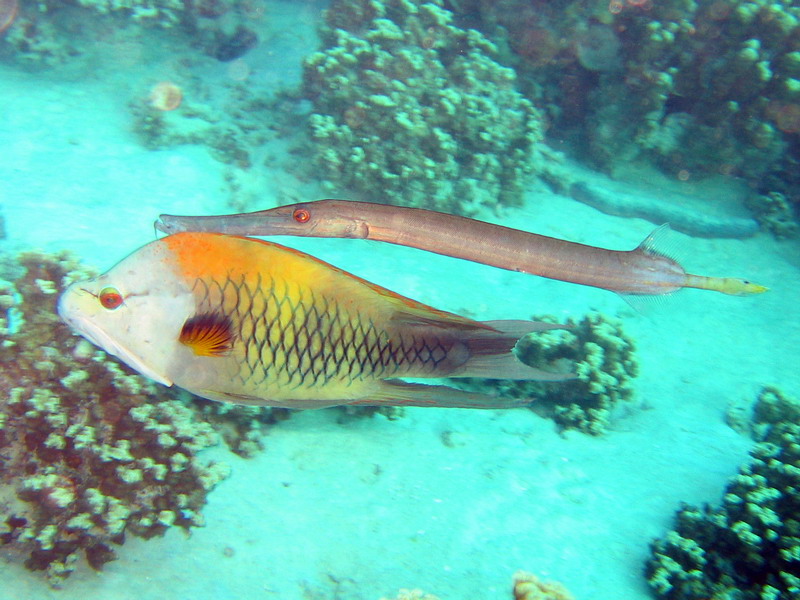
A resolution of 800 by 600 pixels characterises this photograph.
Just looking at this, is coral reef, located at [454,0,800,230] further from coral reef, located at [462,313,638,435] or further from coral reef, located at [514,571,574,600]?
coral reef, located at [514,571,574,600]

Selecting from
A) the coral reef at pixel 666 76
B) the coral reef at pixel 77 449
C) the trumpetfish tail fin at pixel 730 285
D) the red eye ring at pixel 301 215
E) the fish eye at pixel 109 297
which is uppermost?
the coral reef at pixel 666 76

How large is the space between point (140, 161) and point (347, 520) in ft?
19.4

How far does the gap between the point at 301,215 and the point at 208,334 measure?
2.12m

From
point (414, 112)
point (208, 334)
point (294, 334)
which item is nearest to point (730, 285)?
point (294, 334)

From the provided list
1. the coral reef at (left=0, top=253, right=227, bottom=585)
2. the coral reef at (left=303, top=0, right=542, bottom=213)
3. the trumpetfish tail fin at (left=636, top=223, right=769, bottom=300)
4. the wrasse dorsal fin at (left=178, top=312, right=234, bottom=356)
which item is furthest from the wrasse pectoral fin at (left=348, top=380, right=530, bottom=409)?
the coral reef at (left=303, top=0, right=542, bottom=213)

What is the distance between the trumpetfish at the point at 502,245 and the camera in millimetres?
3883

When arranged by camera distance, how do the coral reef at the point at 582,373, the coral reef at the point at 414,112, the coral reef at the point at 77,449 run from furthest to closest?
the coral reef at the point at 414,112, the coral reef at the point at 582,373, the coral reef at the point at 77,449

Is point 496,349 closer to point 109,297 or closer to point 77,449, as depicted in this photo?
point 109,297

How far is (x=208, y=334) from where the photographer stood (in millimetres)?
1790

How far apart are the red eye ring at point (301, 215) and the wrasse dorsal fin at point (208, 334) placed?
2086 millimetres

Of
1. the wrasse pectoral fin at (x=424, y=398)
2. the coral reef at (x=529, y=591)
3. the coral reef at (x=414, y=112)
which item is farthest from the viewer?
the coral reef at (x=414, y=112)

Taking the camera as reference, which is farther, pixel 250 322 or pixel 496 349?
pixel 496 349

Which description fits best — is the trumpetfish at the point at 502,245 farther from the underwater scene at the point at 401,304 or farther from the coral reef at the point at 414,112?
the coral reef at the point at 414,112

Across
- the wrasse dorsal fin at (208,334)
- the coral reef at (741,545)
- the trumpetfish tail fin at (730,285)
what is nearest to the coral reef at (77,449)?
the wrasse dorsal fin at (208,334)
